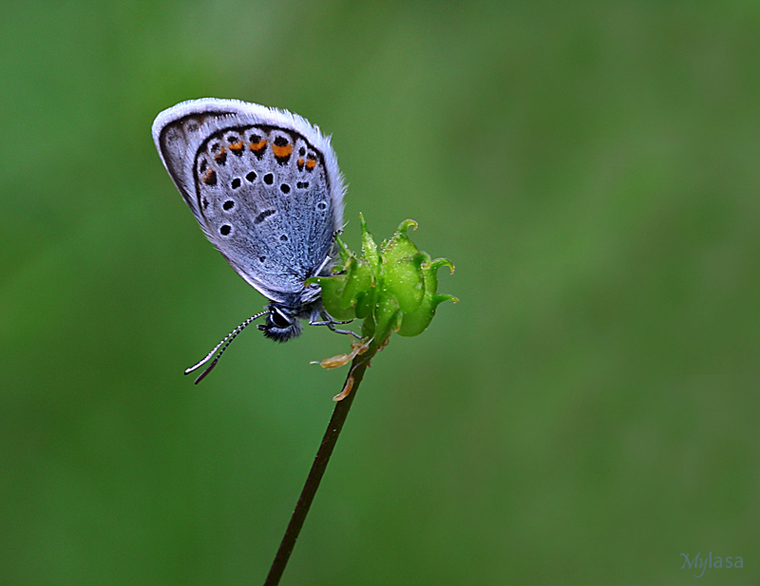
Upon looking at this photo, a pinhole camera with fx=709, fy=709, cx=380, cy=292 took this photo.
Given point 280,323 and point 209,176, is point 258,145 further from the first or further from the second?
point 280,323

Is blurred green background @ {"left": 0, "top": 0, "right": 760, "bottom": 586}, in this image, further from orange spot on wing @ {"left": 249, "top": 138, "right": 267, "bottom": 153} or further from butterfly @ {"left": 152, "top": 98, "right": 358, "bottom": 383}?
orange spot on wing @ {"left": 249, "top": 138, "right": 267, "bottom": 153}

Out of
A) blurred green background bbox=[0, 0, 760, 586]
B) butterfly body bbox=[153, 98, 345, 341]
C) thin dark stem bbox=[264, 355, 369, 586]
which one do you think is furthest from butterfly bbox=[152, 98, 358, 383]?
blurred green background bbox=[0, 0, 760, 586]

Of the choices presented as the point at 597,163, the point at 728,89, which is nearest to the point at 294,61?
the point at 597,163

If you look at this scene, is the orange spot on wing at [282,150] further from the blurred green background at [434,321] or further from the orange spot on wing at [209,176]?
the blurred green background at [434,321]

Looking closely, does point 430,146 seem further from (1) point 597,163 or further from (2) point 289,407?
(2) point 289,407

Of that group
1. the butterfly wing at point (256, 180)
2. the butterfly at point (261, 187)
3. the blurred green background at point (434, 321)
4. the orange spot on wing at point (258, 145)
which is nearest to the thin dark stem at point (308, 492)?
the butterfly at point (261, 187)

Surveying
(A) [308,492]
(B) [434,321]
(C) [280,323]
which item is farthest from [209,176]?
(B) [434,321]
